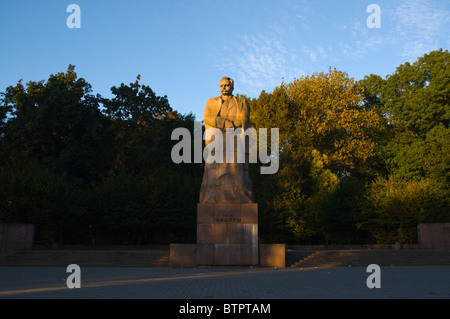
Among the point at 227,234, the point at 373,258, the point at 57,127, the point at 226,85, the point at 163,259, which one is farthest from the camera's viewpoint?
the point at 57,127

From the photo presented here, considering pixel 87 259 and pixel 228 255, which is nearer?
pixel 228 255

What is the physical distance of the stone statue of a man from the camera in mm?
17438

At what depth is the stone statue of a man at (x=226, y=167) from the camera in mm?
17438

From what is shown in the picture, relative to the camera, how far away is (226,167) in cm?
1778

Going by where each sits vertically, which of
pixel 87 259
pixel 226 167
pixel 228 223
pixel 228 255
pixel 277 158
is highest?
pixel 277 158

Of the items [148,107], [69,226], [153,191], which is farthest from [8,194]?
[148,107]

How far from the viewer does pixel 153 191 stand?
2848 centimetres

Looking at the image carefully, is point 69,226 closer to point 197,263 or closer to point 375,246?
point 197,263

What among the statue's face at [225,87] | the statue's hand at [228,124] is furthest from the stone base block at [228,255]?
the statue's face at [225,87]

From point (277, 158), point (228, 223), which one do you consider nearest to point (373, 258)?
point (228, 223)

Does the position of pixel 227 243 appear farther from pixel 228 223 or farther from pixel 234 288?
pixel 234 288

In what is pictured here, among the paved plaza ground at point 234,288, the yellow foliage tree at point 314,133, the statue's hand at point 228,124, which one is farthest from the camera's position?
the yellow foliage tree at point 314,133

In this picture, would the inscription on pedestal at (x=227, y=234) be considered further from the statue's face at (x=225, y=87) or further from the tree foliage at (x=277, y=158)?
the tree foliage at (x=277, y=158)

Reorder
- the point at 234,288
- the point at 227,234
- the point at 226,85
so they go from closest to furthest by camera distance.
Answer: the point at 234,288 < the point at 227,234 < the point at 226,85
